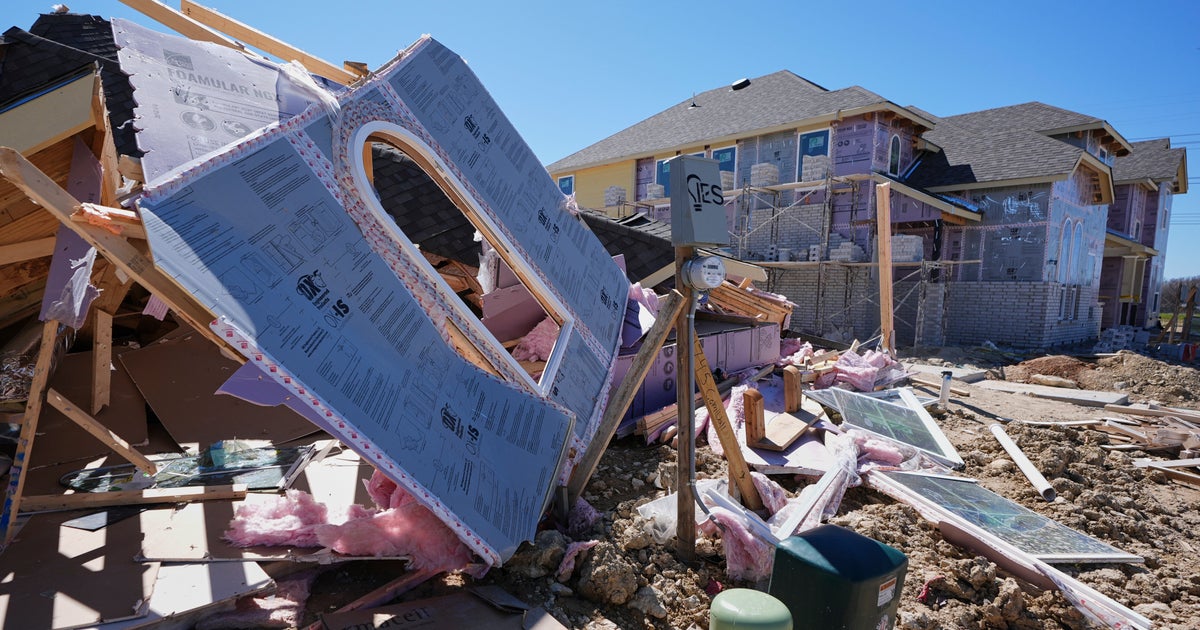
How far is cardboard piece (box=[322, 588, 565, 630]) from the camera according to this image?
9.11 feet

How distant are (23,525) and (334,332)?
2.55 metres

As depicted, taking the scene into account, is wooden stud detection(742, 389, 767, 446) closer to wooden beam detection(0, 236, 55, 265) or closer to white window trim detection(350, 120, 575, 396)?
white window trim detection(350, 120, 575, 396)

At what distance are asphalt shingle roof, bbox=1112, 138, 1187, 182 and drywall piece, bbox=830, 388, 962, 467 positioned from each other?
84.6 feet

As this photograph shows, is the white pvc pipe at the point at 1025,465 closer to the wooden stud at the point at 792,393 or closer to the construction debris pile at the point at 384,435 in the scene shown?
the construction debris pile at the point at 384,435

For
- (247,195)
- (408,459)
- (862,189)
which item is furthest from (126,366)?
(862,189)

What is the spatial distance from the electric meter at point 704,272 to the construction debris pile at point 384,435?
217 mm

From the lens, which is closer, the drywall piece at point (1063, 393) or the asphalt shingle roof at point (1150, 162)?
the drywall piece at point (1063, 393)

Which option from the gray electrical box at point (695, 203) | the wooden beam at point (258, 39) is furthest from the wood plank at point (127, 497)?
the wooden beam at point (258, 39)

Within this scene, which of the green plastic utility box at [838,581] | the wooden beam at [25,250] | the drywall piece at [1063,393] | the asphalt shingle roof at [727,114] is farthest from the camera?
the asphalt shingle roof at [727,114]

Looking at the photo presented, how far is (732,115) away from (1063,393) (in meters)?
15.5

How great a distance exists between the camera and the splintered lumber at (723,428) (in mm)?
3982

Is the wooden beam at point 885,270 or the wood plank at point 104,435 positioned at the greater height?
the wooden beam at point 885,270

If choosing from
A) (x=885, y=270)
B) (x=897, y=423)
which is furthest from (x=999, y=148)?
(x=897, y=423)

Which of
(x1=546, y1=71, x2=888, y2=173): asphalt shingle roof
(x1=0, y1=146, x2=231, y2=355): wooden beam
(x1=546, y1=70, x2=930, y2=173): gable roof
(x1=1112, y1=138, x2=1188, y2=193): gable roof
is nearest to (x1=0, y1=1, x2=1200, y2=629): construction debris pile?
(x1=0, y1=146, x2=231, y2=355): wooden beam
